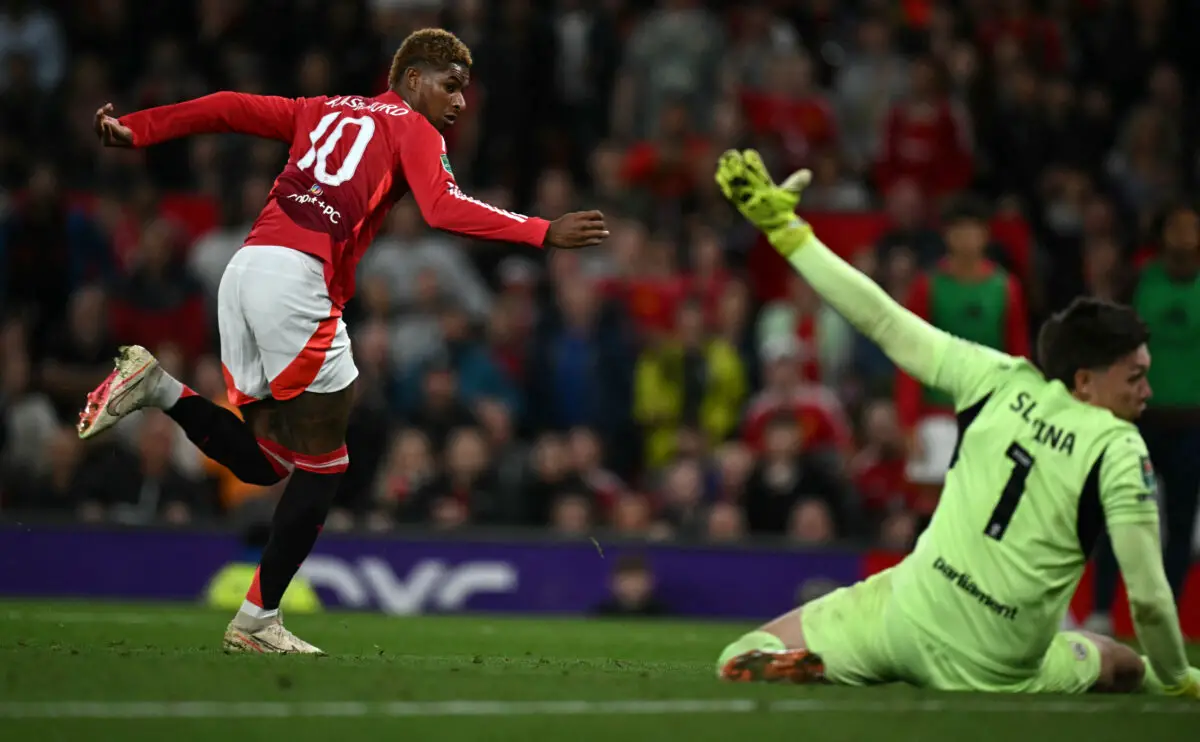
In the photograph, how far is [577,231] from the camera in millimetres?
6141

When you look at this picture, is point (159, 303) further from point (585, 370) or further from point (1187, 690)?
point (1187, 690)

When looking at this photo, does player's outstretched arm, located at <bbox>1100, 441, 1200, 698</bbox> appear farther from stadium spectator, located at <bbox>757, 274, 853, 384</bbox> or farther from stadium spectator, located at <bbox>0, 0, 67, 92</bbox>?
stadium spectator, located at <bbox>0, 0, 67, 92</bbox>

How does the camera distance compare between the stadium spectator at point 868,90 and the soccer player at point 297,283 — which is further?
the stadium spectator at point 868,90

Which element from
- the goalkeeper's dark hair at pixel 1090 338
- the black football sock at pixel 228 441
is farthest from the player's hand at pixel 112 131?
the goalkeeper's dark hair at pixel 1090 338

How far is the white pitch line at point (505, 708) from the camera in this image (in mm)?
4730

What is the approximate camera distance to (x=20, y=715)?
4.65 m

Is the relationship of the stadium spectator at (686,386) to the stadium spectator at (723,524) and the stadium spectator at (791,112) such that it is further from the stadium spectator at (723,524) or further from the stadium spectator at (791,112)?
the stadium spectator at (791,112)

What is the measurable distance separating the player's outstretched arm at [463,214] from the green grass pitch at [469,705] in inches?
59.4

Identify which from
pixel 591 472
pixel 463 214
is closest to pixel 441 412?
pixel 591 472

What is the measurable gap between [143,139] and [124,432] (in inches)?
250

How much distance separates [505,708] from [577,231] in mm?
1824

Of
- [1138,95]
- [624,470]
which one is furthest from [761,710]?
[1138,95]

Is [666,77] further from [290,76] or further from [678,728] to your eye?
[678,728]

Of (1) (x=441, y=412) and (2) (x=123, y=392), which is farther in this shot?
(1) (x=441, y=412)
